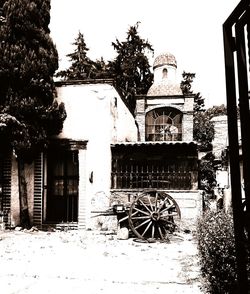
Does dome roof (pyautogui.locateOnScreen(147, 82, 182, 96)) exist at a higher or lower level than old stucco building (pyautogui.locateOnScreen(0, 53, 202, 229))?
higher

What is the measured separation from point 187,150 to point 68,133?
15.4ft

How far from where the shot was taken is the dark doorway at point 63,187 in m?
14.1

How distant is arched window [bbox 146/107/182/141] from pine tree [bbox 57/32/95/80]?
1025 cm

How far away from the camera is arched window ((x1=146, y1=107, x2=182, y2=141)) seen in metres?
22.8

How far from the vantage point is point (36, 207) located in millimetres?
13680

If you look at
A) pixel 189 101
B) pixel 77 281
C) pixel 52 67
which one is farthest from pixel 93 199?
pixel 189 101

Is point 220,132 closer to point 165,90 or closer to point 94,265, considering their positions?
point 165,90

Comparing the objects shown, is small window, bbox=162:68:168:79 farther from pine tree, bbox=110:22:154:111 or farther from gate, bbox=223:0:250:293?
gate, bbox=223:0:250:293

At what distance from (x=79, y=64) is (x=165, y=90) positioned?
10.6 m

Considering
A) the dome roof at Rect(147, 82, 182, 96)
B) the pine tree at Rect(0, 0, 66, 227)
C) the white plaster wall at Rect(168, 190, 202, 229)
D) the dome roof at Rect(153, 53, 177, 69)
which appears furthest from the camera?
the dome roof at Rect(153, 53, 177, 69)

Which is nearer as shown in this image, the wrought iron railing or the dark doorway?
the wrought iron railing

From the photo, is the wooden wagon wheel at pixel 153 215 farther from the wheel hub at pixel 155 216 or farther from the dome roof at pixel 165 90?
the dome roof at pixel 165 90

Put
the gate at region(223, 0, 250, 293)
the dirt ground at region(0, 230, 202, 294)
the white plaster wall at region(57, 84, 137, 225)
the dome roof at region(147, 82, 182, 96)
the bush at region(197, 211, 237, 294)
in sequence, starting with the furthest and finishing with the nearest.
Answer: the dome roof at region(147, 82, 182, 96) → the white plaster wall at region(57, 84, 137, 225) → the dirt ground at region(0, 230, 202, 294) → the bush at region(197, 211, 237, 294) → the gate at region(223, 0, 250, 293)

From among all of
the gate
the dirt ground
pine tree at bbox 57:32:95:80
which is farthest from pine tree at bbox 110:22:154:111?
the gate
